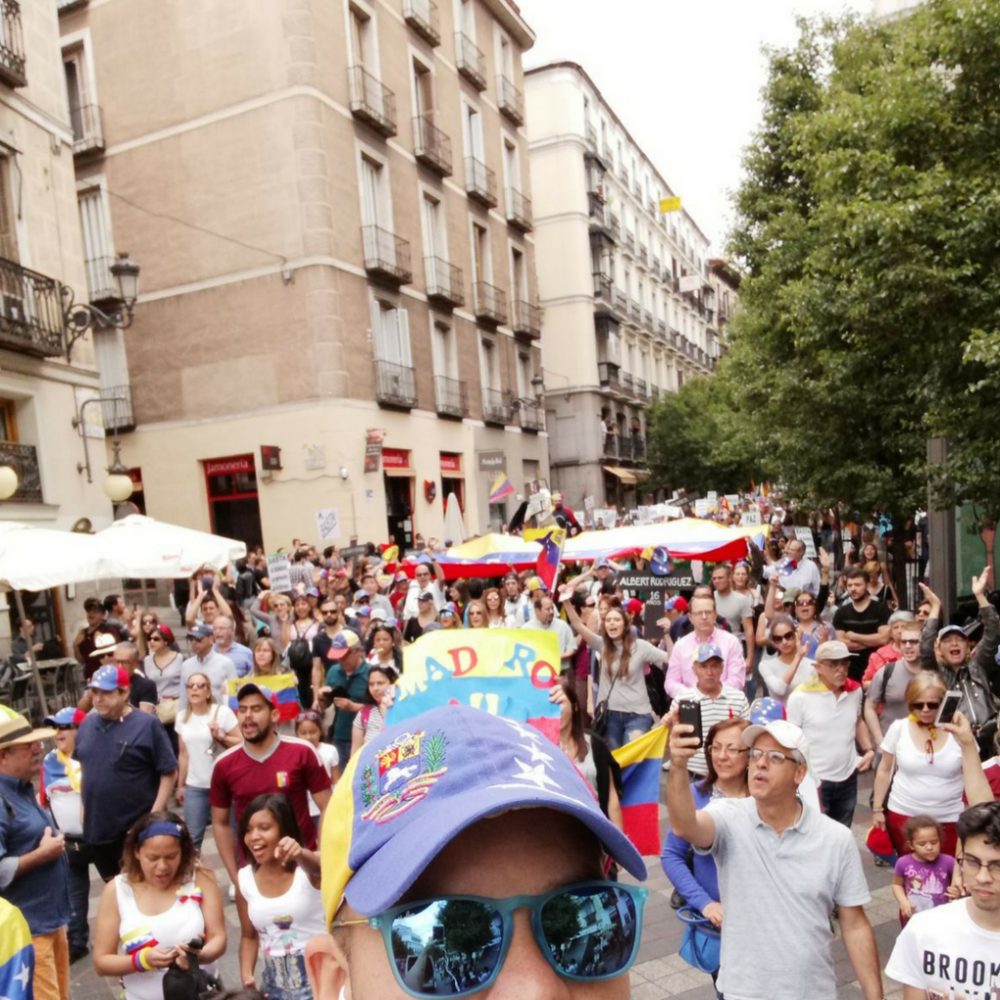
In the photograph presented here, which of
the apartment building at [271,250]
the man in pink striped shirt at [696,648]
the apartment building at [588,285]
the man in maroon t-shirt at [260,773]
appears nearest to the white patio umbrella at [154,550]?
the man in maroon t-shirt at [260,773]

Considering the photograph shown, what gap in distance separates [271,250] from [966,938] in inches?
898

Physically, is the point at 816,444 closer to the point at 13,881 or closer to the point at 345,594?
the point at 345,594

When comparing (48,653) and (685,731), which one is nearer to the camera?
(685,731)

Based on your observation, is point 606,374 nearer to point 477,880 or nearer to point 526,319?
point 526,319

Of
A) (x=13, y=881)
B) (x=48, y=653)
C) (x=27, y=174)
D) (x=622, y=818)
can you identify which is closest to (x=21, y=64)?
(x=27, y=174)

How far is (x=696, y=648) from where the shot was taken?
21.8 feet

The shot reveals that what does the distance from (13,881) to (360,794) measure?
3490mm

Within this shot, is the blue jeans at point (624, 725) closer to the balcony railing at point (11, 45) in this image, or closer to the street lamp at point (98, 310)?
the street lamp at point (98, 310)

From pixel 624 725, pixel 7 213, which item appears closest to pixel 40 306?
pixel 7 213

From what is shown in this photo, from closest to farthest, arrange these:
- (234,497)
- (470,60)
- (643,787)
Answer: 1. (643,787)
2. (234,497)
3. (470,60)

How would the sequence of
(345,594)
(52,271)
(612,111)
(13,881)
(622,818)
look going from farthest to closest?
(612,111) → (52,271) → (345,594) → (622,818) → (13,881)

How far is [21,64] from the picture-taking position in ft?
44.9

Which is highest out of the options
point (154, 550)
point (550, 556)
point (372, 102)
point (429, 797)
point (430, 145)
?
point (372, 102)

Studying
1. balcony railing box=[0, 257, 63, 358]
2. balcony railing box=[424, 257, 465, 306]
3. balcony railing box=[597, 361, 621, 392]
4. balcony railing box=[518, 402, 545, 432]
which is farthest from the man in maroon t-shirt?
balcony railing box=[597, 361, 621, 392]
